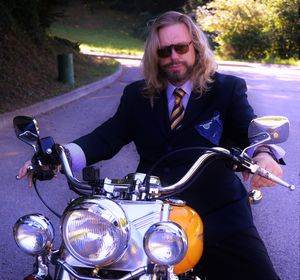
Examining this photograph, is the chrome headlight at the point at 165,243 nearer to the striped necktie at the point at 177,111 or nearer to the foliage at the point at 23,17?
the striped necktie at the point at 177,111

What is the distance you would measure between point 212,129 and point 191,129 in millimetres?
114

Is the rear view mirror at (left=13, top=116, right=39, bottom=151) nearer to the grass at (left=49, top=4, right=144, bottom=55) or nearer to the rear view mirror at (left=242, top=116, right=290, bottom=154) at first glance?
the rear view mirror at (left=242, top=116, right=290, bottom=154)

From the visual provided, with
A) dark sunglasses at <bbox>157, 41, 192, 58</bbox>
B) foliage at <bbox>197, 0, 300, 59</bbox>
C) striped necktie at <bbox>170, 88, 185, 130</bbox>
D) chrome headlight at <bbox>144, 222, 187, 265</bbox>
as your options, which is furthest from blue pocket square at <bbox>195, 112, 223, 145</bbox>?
foliage at <bbox>197, 0, 300, 59</bbox>

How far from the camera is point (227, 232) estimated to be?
2.21 m

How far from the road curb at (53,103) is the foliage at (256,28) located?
12.5 meters

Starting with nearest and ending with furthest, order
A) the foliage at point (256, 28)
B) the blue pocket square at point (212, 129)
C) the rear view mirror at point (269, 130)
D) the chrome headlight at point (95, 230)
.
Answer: the chrome headlight at point (95, 230)
the rear view mirror at point (269, 130)
the blue pocket square at point (212, 129)
the foliage at point (256, 28)

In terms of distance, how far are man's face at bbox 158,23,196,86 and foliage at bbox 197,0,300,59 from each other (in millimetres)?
21973

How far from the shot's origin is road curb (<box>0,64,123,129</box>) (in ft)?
26.8

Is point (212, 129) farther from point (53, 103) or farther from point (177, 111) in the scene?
point (53, 103)

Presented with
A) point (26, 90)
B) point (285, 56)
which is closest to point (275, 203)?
point (26, 90)

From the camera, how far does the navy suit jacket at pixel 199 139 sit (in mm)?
2312

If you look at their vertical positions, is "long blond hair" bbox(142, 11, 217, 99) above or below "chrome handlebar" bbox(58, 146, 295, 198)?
above

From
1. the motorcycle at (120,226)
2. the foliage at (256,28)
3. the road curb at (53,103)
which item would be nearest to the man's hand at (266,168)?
the motorcycle at (120,226)

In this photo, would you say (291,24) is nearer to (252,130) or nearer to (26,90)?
(26,90)
